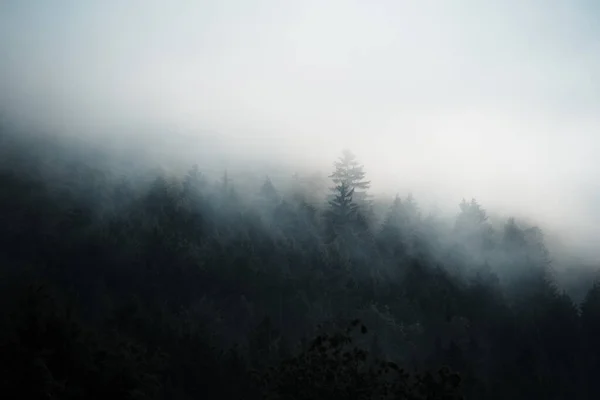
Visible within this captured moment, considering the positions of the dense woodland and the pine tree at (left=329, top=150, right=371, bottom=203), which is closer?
the dense woodland

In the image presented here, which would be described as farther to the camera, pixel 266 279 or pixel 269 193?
pixel 269 193

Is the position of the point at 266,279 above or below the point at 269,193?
below

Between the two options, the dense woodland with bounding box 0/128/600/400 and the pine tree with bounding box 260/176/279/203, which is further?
the pine tree with bounding box 260/176/279/203

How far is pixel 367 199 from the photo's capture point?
7569 cm

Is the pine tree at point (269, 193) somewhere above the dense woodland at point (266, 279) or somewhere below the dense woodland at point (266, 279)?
above

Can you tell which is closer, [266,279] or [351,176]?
[266,279]

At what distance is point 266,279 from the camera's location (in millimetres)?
47250

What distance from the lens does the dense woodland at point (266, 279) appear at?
32500 mm

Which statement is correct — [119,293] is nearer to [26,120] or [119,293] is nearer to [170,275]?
[170,275]

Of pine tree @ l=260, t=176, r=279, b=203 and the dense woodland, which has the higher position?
pine tree @ l=260, t=176, r=279, b=203

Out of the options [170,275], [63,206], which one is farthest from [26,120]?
[170,275]

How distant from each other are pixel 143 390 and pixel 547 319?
47.0m

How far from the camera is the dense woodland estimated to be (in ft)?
107

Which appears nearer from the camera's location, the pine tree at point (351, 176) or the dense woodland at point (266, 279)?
the dense woodland at point (266, 279)
